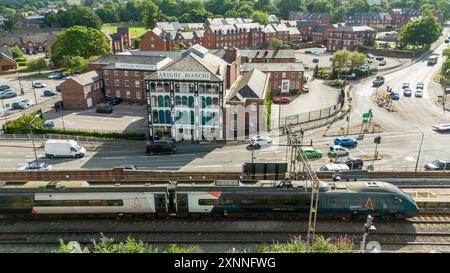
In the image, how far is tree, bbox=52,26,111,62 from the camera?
299 feet

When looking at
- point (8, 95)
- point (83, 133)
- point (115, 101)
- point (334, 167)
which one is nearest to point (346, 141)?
point (334, 167)

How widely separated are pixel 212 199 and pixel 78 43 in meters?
78.6

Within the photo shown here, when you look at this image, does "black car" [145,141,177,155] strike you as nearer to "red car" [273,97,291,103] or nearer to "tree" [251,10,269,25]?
"red car" [273,97,291,103]

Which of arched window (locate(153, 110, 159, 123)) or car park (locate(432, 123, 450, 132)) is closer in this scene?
arched window (locate(153, 110, 159, 123))

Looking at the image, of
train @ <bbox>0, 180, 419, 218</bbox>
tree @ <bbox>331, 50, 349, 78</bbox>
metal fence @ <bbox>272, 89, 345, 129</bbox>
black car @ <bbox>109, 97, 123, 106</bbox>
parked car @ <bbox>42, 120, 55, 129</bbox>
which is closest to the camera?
train @ <bbox>0, 180, 419, 218</bbox>

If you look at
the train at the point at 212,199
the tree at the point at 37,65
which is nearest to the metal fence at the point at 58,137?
the train at the point at 212,199

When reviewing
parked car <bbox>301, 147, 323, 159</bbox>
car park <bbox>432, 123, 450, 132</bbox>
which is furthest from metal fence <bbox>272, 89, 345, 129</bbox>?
car park <bbox>432, 123, 450, 132</bbox>

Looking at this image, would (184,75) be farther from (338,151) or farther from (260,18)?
(260,18)

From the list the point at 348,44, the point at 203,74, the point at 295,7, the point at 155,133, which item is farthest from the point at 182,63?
the point at 295,7

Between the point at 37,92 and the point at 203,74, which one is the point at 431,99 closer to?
the point at 203,74

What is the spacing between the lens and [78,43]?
9106cm

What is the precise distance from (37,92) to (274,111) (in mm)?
53617

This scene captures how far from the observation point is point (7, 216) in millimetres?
30703

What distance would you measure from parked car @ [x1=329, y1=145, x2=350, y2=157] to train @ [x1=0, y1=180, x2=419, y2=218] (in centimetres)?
1527
